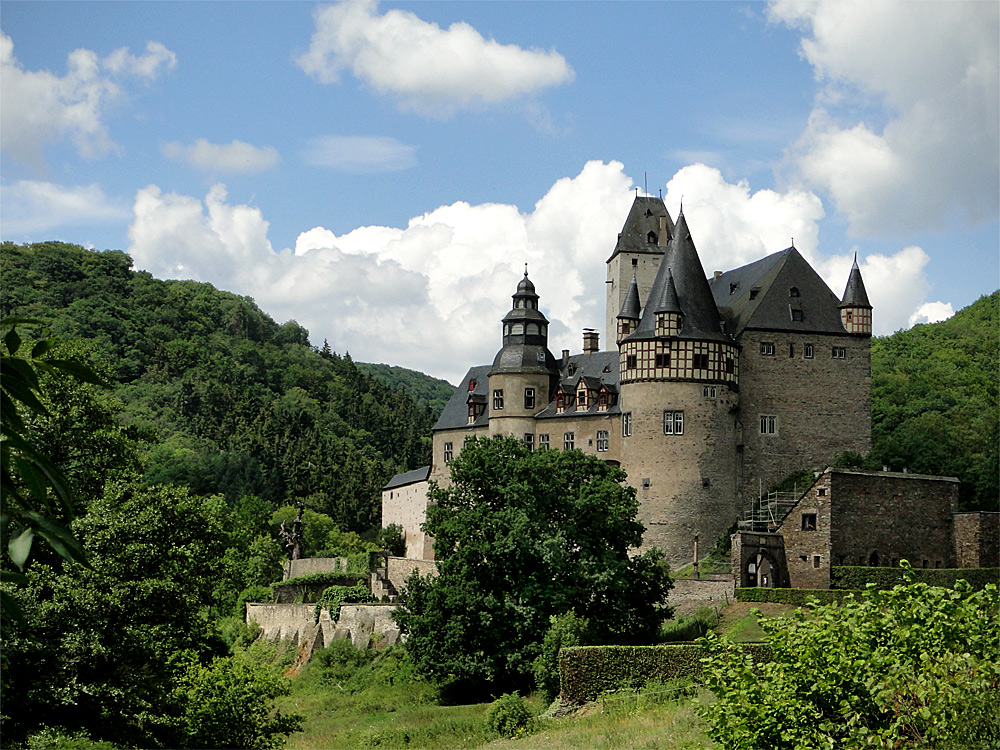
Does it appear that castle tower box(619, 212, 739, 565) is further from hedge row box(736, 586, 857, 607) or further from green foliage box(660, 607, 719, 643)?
hedge row box(736, 586, 857, 607)

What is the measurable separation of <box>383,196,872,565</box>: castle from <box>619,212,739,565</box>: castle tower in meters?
0.05

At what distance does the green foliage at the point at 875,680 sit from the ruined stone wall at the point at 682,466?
119ft

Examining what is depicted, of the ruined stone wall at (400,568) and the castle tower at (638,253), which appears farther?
the castle tower at (638,253)

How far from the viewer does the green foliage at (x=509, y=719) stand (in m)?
30.8

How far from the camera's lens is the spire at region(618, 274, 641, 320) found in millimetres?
59938

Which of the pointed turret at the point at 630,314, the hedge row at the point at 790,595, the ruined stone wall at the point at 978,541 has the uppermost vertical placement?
the pointed turret at the point at 630,314

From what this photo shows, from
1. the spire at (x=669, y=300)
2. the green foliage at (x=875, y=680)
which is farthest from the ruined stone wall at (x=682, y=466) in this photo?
the green foliage at (x=875, y=680)

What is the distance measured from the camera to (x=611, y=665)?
3158 cm

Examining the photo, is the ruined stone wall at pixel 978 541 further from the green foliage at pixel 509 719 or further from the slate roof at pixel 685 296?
the green foliage at pixel 509 719

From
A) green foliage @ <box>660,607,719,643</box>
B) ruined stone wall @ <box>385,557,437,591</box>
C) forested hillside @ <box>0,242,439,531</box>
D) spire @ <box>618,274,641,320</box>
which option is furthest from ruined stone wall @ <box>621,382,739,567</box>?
forested hillside @ <box>0,242,439,531</box>

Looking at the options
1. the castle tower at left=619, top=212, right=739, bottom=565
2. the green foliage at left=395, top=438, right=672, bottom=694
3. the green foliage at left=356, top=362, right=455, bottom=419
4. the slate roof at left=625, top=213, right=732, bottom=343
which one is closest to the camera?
the green foliage at left=395, top=438, right=672, bottom=694

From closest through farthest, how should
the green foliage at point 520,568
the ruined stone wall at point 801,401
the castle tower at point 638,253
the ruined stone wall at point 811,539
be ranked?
the green foliage at point 520,568 → the ruined stone wall at point 811,539 → the ruined stone wall at point 801,401 → the castle tower at point 638,253

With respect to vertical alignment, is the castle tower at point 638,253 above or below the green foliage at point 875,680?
above

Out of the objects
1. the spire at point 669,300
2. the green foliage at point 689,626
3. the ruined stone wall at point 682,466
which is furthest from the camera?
the spire at point 669,300
